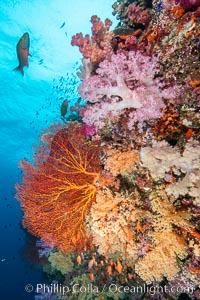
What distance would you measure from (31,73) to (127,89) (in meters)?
23.7

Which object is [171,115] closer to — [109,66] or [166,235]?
[109,66]

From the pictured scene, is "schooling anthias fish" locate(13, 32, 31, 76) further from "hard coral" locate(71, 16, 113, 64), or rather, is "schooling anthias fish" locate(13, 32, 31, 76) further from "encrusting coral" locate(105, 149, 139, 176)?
"encrusting coral" locate(105, 149, 139, 176)

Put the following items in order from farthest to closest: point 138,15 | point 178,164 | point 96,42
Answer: point 138,15 < point 96,42 < point 178,164

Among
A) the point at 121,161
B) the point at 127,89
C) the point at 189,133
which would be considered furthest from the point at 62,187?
the point at 189,133

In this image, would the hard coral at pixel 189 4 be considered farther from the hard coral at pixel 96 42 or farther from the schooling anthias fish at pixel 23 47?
the schooling anthias fish at pixel 23 47

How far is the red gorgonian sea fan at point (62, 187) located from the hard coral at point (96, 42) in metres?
1.47

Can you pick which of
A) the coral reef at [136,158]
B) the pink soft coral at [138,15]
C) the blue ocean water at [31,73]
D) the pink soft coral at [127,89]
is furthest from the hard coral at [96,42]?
the blue ocean water at [31,73]

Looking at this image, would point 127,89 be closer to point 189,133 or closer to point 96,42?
point 189,133

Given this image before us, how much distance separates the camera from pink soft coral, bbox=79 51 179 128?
332cm

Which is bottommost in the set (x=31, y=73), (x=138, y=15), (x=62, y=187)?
(x=62, y=187)

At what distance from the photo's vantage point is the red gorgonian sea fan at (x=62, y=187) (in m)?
4.47

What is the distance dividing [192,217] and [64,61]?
24054 mm

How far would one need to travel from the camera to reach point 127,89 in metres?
3.52

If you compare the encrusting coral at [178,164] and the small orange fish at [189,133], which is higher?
the small orange fish at [189,133]
